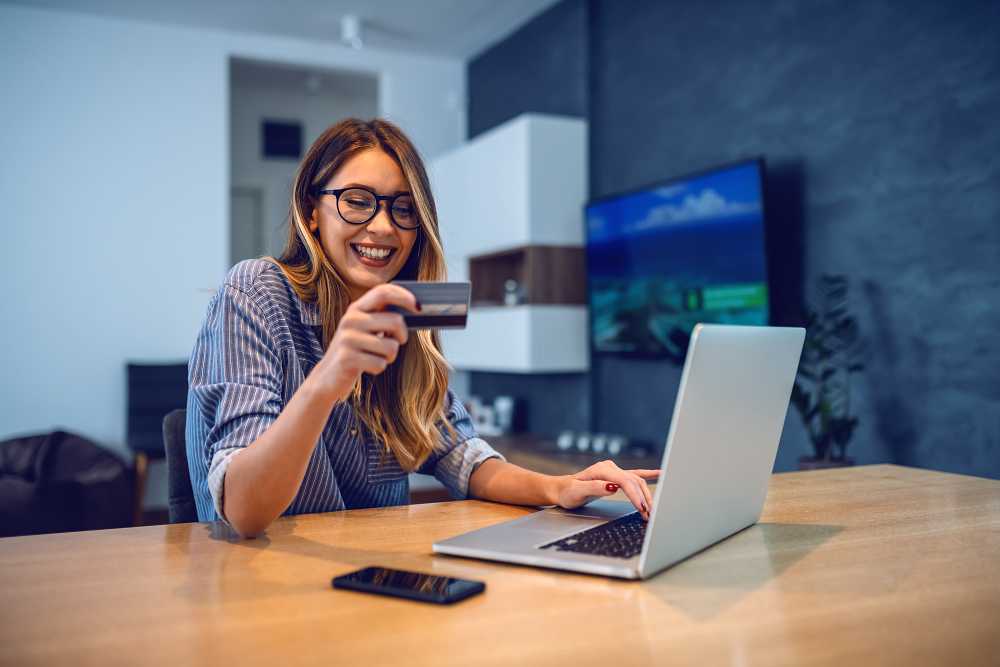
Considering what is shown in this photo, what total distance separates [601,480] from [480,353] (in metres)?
3.51

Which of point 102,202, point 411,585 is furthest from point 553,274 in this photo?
point 411,585

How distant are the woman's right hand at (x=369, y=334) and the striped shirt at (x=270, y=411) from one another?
0.24 m

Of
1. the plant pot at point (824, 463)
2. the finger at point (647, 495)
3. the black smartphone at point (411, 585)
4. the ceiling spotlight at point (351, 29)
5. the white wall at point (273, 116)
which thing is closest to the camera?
the black smartphone at point (411, 585)

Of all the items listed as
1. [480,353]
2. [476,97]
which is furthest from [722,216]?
[476,97]

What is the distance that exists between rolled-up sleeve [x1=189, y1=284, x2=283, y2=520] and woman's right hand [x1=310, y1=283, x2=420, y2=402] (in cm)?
23

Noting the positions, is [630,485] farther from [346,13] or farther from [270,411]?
[346,13]

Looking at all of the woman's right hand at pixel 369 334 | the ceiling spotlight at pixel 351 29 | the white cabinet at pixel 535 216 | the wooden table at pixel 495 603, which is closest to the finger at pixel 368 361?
the woman's right hand at pixel 369 334

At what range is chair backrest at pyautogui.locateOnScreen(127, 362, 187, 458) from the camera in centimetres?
456

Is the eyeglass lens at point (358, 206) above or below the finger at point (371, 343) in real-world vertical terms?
above

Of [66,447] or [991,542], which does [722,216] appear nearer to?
[991,542]

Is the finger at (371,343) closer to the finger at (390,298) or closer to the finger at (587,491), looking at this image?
the finger at (390,298)

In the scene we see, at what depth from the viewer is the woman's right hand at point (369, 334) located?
0.93 metres

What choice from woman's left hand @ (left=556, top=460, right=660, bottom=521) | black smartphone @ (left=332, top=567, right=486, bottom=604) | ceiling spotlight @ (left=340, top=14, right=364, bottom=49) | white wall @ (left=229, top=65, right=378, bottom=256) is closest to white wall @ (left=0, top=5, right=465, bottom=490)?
ceiling spotlight @ (left=340, top=14, right=364, bottom=49)

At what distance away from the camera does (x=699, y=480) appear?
892mm
